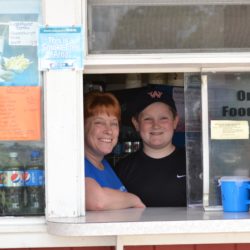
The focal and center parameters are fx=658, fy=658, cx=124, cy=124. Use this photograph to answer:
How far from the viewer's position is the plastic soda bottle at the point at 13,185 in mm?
2871

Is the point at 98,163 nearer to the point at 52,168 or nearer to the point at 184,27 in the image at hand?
the point at 52,168

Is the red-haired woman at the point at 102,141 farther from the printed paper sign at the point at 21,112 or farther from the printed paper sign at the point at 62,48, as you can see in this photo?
the printed paper sign at the point at 62,48

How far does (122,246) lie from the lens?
279 cm

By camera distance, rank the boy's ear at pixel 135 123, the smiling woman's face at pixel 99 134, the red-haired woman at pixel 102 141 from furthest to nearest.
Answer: the boy's ear at pixel 135 123 < the smiling woman's face at pixel 99 134 < the red-haired woman at pixel 102 141

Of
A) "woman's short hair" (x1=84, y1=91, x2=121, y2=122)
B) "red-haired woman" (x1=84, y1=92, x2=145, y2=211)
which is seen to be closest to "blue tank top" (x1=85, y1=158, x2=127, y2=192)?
"red-haired woman" (x1=84, y1=92, x2=145, y2=211)

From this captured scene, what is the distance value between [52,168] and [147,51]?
2.14 feet

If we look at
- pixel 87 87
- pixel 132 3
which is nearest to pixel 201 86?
pixel 132 3

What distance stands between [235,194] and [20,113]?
1.01 m

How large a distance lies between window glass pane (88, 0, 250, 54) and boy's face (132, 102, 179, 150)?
888 millimetres

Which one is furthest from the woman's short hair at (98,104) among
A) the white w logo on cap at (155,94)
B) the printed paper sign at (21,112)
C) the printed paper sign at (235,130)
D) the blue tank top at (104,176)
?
the printed paper sign at (235,130)

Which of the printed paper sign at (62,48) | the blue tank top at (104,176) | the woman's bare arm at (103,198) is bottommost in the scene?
the woman's bare arm at (103,198)

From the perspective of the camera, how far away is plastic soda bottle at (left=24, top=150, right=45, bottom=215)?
9.41 feet

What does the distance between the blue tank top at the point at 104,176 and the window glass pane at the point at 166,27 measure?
2.11 ft

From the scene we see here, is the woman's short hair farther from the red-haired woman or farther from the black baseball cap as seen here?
the black baseball cap
